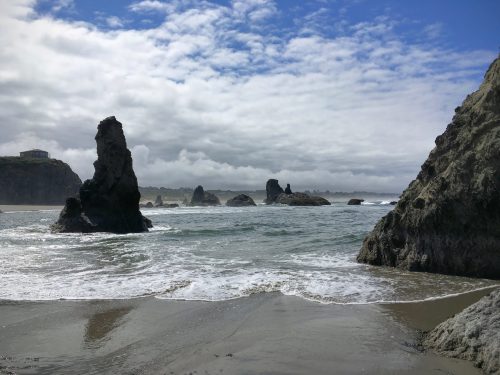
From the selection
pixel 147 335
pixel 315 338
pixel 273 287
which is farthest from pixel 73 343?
pixel 273 287

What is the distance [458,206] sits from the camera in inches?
447

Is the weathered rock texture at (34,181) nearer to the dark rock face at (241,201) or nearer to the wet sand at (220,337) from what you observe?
the dark rock face at (241,201)

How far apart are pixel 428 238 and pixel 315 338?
284 inches

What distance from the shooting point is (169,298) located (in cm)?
907

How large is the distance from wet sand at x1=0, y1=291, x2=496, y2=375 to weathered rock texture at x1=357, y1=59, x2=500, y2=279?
102 inches

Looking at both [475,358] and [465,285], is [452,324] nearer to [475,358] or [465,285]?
[475,358]

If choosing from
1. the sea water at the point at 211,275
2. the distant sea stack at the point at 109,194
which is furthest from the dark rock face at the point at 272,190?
the sea water at the point at 211,275

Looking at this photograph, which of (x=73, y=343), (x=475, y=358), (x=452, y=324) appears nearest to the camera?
(x=475, y=358)

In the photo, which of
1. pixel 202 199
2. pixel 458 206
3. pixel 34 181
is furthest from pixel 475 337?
pixel 202 199

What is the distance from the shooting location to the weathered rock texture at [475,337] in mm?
4844

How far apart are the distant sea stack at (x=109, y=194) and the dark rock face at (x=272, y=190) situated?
4540 inches

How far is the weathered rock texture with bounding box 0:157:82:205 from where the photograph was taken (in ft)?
399

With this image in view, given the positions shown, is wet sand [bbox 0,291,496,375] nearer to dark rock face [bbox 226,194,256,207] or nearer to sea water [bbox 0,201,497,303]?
sea water [bbox 0,201,497,303]

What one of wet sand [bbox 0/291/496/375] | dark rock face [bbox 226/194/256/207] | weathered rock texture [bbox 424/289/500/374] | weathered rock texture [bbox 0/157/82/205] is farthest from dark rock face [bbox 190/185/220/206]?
weathered rock texture [bbox 424/289/500/374]
